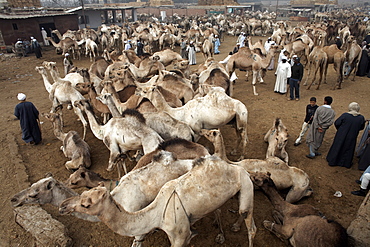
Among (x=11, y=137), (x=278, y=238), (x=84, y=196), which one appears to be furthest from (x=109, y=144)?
(x=11, y=137)

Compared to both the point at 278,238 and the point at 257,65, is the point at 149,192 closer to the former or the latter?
the point at 278,238

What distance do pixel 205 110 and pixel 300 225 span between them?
3104mm

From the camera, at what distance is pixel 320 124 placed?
612 centimetres

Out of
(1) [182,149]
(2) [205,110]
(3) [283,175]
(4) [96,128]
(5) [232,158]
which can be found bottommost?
(5) [232,158]

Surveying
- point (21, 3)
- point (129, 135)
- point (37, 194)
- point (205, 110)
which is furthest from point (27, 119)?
point (21, 3)

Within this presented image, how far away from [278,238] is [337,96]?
883 centimetres

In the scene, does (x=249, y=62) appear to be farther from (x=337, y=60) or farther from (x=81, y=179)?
(x=81, y=179)

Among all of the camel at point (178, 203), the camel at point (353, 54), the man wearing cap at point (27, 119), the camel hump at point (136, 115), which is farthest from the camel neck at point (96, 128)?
the camel at point (353, 54)

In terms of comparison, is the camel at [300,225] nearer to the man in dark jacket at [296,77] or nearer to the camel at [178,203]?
the camel at [178,203]

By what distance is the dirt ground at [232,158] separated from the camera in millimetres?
4449

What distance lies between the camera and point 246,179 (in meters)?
3.65

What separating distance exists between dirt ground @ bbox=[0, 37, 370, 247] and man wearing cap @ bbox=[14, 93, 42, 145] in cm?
29

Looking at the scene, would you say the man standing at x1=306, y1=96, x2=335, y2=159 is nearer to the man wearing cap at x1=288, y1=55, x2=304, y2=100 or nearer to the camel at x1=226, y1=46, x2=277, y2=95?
the man wearing cap at x1=288, y1=55, x2=304, y2=100

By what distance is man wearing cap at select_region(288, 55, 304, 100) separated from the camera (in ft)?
31.8
